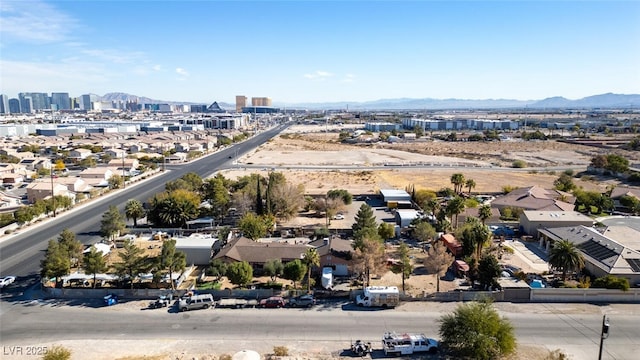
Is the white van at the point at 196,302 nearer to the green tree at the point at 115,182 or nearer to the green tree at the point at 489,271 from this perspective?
the green tree at the point at 489,271

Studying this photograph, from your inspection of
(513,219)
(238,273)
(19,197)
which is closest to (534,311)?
(238,273)

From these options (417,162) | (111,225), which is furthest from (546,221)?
(417,162)

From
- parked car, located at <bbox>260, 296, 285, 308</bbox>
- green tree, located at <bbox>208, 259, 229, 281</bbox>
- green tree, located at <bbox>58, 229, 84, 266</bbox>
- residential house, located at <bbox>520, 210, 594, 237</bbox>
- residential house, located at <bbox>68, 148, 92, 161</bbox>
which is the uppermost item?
residential house, located at <bbox>68, 148, 92, 161</bbox>

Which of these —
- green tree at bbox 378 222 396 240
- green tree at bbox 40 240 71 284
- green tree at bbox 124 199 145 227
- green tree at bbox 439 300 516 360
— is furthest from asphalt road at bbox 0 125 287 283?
green tree at bbox 439 300 516 360

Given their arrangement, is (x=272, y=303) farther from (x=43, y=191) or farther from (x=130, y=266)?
(x=43, y=191)

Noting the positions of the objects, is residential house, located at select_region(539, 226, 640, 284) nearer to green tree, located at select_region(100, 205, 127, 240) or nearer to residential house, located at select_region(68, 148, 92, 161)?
green tree, located at select_region(100, 205, 127, 240)

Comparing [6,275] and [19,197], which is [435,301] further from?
[19,197]

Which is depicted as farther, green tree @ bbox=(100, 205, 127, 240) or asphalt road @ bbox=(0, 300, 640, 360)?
green tree @ bbox=(100, 205, 127, 240)
